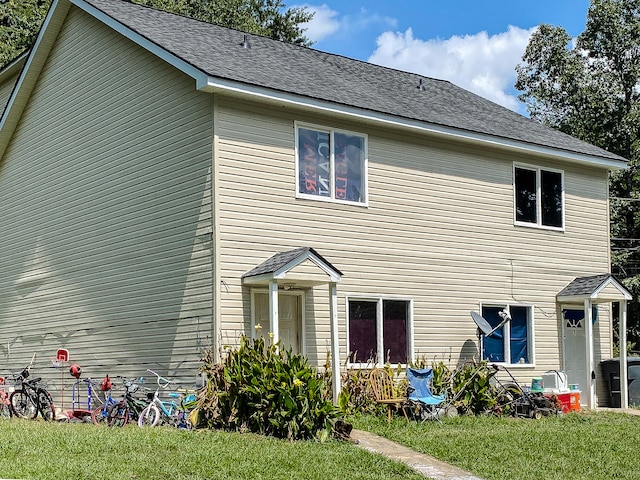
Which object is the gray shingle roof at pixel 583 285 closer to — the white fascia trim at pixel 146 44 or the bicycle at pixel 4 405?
the white fascia trim at pixel 146 44

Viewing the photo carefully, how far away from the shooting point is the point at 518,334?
62.2 feet

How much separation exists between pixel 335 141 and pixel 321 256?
2293mm

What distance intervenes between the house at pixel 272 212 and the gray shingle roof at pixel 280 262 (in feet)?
0.18

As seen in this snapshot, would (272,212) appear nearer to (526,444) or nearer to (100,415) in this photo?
(100,415)

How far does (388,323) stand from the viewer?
55.0ft

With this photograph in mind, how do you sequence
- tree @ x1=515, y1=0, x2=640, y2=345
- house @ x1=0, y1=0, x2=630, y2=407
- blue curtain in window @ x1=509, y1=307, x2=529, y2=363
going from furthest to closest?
tree @ x1=515, y1=0, x2=640, y2=345 → blue curtain in window @ x1=509, y1=307, x2=529, y2=363 → house @ x1=0, y1=0, x2=630, y2=407

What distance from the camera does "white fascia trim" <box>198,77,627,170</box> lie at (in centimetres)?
1459

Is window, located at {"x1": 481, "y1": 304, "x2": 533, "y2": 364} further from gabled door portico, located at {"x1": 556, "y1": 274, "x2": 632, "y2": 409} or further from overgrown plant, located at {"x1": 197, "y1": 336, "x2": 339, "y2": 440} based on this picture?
overgrown plant, located at {"x1": 197, "y1": 336, "x2": 339, "y2": 440}

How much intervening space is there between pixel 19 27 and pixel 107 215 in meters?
17.6

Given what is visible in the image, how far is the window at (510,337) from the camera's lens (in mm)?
18375

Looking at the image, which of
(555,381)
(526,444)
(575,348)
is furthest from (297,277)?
(575,348)

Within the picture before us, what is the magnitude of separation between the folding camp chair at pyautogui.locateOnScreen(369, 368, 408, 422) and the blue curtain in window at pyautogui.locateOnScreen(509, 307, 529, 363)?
4.01 metres

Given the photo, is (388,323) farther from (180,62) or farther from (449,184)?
(180,62)

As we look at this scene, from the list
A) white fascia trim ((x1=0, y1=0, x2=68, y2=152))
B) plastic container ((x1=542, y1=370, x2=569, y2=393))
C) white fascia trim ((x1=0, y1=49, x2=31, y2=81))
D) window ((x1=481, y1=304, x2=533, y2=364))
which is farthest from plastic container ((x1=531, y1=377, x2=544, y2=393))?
white fascia trim ((x1=0, y1=49, x2=31, y2=81))
